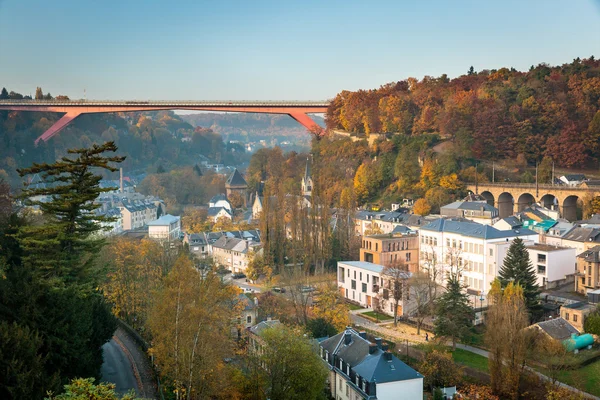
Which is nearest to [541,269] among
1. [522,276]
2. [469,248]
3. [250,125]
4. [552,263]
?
[552,263]

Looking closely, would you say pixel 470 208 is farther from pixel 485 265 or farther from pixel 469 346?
pixel 469 346

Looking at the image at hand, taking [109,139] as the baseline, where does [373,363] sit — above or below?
below

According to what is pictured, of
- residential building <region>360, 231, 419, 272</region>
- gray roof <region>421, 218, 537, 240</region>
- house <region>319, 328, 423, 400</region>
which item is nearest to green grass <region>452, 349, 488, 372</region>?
house <region>319, 328, 423, 400</region>

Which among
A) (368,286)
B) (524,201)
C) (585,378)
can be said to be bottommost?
(585,378)

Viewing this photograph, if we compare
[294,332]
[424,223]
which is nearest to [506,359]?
[294,332]

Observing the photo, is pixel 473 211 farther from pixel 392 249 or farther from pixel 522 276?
pixel 522 276

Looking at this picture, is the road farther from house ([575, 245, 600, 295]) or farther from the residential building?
house ([575, 245, 600, 295])
